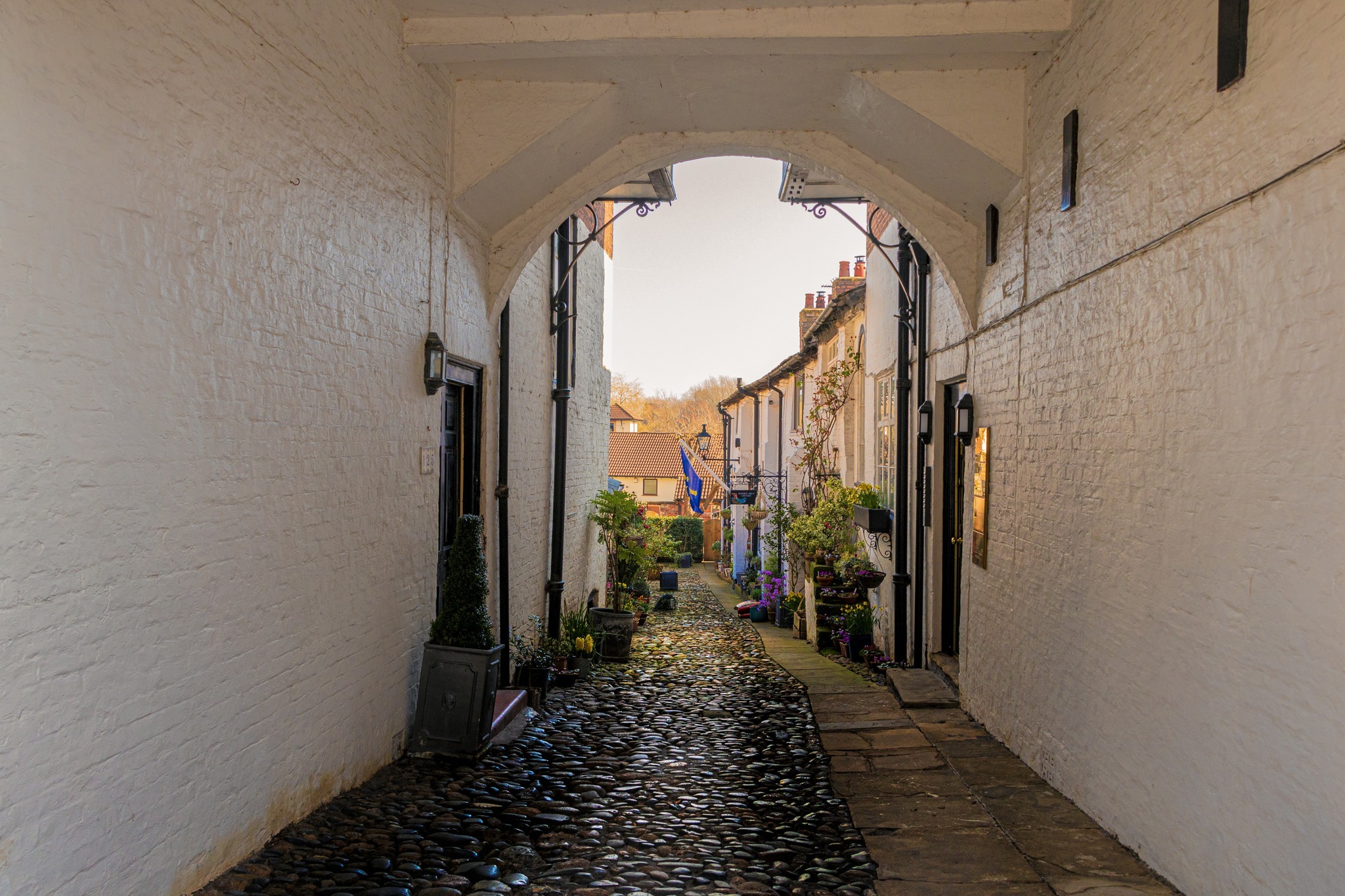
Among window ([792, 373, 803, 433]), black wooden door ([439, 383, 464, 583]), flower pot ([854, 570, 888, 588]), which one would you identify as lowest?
flower pot ([854, 570, 888, 588])

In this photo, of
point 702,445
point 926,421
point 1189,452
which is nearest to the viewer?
point 1189,452

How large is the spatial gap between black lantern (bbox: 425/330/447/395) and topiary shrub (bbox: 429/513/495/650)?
99 cm

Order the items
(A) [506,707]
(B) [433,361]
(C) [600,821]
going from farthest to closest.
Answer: (A) [506,707] < (B) [433,361] < (C) [600,821]

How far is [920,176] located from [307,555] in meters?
4.56

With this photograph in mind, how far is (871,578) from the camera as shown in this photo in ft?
29.7

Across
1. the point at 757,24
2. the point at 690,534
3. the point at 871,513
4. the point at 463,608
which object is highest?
the point at 757,24

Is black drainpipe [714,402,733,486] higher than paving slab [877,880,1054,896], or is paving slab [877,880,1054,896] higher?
black drainpipe [714,402,733,486]

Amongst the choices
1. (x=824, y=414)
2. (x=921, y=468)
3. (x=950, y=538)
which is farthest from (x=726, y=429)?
(x=950, y=538)

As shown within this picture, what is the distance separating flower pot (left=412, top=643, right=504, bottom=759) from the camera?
5016 mm

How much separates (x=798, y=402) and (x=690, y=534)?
1302 cm

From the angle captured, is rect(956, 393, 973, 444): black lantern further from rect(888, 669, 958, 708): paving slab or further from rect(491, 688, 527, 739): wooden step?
rect(491, 688, 527, 739): wooden step

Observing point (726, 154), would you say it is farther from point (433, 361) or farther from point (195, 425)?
point (195, 425)

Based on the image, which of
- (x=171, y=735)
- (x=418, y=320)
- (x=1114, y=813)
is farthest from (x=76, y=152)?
(x=1114, y=813)

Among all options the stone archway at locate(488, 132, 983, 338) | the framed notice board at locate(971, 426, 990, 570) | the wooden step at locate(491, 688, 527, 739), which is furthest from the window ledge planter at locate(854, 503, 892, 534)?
the wooden step at locate(491, 688, 527, 739)
